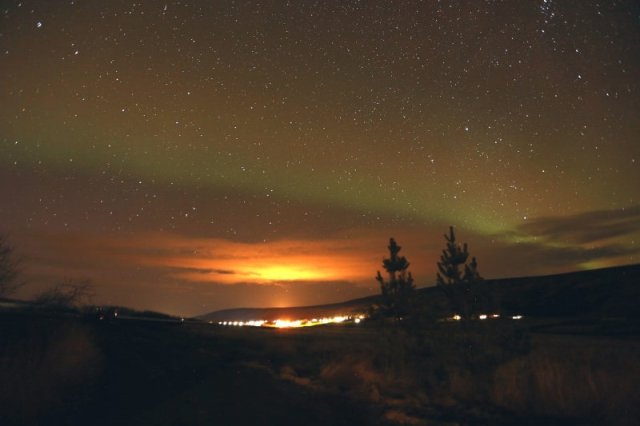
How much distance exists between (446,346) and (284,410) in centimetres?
844

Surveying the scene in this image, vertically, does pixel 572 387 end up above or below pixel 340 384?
below

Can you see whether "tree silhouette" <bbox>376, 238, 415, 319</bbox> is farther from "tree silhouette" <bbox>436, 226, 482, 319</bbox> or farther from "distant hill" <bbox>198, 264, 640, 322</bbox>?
"distant hill" <bbox>198, 264, 640, 322</bbox>

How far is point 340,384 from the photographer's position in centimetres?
2494

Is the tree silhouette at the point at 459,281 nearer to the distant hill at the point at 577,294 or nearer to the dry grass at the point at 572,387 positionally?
the dry grass at the point at 572,387

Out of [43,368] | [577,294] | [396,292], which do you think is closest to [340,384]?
[396,292]

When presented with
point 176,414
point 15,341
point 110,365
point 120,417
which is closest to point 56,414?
point 120,417

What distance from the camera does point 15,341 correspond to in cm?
2109

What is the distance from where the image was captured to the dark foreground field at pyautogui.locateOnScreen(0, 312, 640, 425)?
17.2 metres

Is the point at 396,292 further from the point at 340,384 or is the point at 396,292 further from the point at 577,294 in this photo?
the point at 577,294

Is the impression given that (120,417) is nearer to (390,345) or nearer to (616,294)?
(390,345)

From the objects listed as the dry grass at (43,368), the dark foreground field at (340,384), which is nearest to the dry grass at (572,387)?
the dark foreground field at (340,384)

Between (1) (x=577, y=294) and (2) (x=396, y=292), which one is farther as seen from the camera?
(1) (x=577, y=294)

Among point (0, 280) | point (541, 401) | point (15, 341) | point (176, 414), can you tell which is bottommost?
point (541, 401)

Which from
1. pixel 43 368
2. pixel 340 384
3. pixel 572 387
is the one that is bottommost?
pixel 572 387
